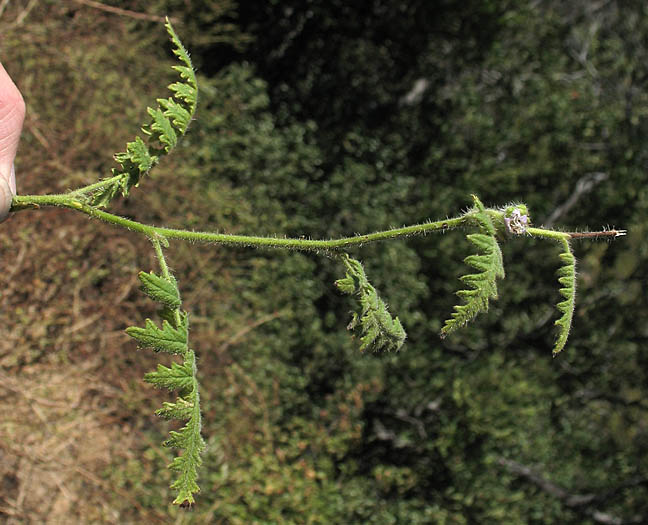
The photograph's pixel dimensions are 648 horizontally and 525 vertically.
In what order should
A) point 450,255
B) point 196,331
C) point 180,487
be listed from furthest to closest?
1. point 450,255
2. point 196,331
3. point 180,487

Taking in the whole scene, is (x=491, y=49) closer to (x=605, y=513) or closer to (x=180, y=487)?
(x=605, y=513)

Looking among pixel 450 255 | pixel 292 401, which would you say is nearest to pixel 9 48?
pixel 292 401

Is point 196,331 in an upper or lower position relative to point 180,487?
lower

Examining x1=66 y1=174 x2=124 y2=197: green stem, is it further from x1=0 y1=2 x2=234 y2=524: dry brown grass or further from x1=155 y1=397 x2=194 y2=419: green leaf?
x1=0 y1=2 x2=234 y2=524: dry brown grass

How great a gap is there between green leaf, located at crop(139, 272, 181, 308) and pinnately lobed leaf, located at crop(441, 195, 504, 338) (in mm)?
745

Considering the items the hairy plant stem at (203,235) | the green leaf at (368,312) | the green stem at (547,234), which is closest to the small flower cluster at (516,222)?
the green stem at (547,234)

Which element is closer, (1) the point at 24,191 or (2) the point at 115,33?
(1) the point at 24,191

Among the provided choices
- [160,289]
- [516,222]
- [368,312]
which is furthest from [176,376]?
[516,222]

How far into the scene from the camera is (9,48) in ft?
15.6

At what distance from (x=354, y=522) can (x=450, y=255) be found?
96.8 inches

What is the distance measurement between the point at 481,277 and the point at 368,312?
0.44 metres

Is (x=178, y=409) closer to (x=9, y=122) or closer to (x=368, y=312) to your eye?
(x=368, y=312)

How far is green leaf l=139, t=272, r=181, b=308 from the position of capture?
164cm

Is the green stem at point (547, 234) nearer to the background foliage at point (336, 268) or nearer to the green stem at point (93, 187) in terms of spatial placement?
the green stem at point (93, 187)
